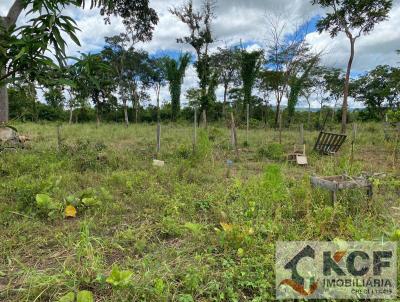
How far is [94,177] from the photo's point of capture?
4.36 metres

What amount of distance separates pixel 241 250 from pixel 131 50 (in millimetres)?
19411

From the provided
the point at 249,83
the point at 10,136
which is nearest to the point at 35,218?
the point at 10,136

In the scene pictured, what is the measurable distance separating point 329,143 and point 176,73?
11920mm

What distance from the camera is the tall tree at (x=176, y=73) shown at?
16.8 meters

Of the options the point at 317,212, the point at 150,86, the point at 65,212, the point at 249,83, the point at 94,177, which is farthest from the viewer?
the point at 150,86

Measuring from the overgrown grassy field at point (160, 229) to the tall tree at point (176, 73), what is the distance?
43.7ft

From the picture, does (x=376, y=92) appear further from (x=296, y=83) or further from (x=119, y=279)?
(x=119, y=279)

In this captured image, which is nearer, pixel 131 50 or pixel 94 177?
pixel 94 177

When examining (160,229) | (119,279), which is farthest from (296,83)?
(119,279)

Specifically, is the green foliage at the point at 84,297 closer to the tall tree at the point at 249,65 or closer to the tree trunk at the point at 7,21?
the tree trunk at the point at 7,21

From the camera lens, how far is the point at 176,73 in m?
17.5

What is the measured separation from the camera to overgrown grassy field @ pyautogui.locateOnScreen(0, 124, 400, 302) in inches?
71.7

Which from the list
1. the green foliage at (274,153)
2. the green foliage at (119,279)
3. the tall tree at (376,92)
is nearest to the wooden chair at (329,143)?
the green foliage at (274,153)

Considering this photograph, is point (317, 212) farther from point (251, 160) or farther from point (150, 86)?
point (150, 86)
